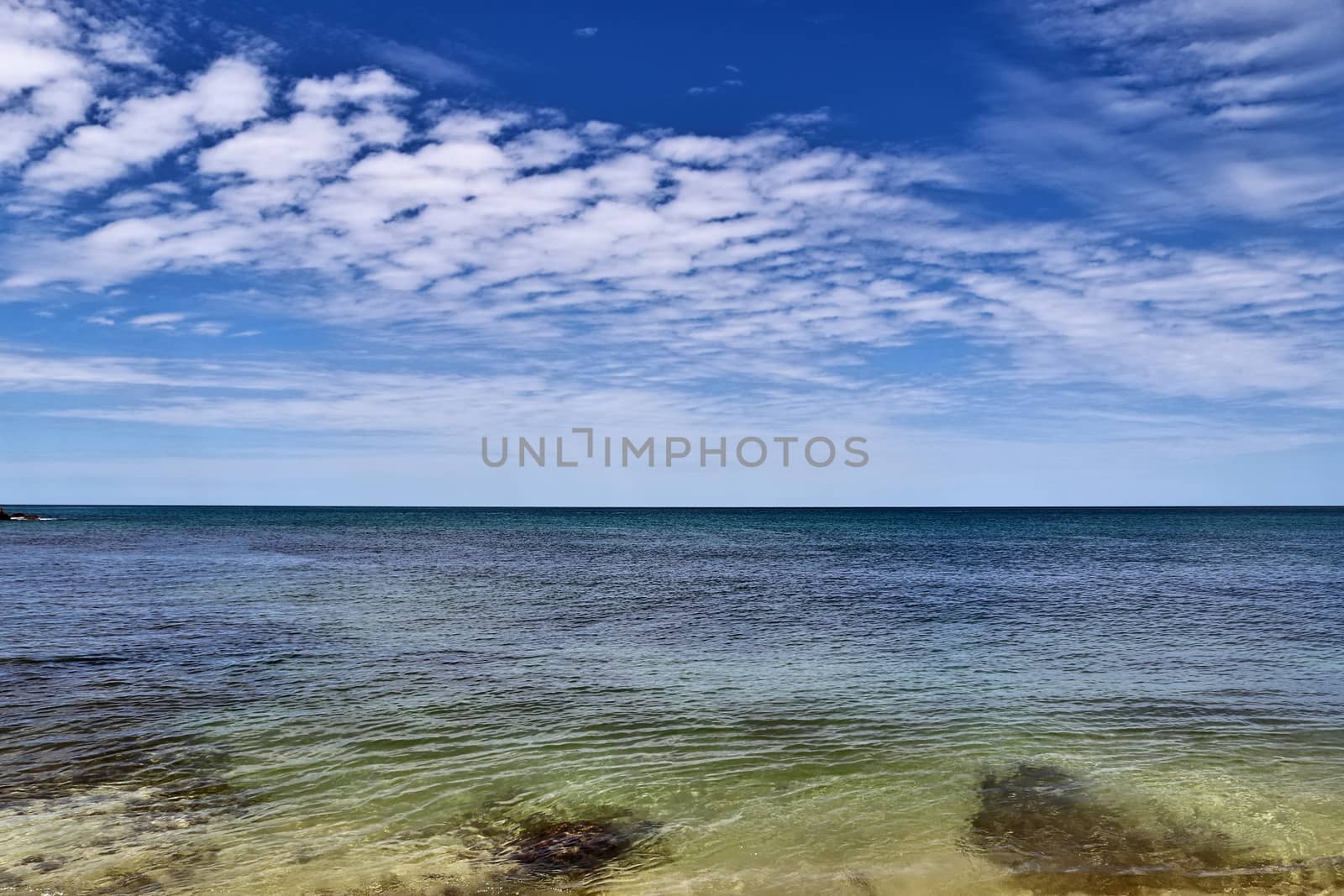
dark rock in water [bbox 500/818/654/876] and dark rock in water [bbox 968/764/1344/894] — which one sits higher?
dark rock in water [bbox 968/764/1344/894]

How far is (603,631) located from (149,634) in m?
12.1

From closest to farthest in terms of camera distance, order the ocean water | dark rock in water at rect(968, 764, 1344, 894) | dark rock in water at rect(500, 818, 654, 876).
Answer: dark rock in water at rect(968, 764, 1344, 894) → dark rock in water at rect(500, 818, 654, 876) → the ocean water

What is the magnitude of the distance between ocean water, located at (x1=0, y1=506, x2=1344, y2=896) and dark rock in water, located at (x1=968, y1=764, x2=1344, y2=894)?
0.37 feet

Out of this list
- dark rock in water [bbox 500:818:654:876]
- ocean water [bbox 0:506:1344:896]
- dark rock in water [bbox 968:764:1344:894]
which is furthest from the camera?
ocean water [bbox 0:506:1344:896]

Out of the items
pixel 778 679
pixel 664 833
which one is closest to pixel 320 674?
pixel 778 679

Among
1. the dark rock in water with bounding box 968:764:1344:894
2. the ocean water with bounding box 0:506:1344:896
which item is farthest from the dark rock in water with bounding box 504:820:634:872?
the dark rock in water with bounding box 968:764:1344:894

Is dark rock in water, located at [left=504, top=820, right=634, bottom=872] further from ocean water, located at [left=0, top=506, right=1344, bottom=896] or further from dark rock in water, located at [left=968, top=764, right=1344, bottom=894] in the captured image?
dark rock in water, located at [left=968, top=764, right=1344, bottom=894]

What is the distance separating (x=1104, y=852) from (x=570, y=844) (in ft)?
18.4

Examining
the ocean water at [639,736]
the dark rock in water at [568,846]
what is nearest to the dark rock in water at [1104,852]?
the ocean water at [639,736]

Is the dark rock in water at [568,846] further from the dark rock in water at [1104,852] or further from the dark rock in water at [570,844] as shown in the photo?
the dark rock in water at [1104,852]

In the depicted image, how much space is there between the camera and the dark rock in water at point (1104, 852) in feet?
27.8

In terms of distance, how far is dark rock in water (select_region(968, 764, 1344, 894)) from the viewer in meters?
8.48

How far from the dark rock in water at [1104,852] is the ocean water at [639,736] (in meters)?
0.11

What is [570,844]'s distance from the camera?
31.0 ft
